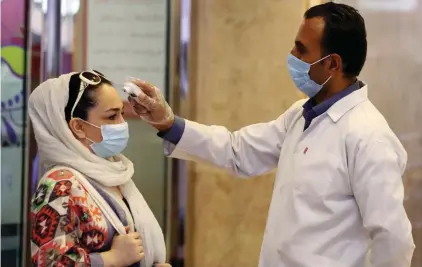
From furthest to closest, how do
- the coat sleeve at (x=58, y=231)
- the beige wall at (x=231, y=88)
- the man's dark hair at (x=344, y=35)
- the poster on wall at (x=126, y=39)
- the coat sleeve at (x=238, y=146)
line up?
the beige wall at (x=231, y=88), the poster on wall at (x=126, y=39), the coat sleeve at (x=238, y=146), the man's dark hair at (x=344, y=35), the coat sleeve at (x=58, y=231)

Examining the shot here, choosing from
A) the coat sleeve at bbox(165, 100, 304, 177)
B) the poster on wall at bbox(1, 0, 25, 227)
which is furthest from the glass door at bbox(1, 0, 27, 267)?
the coat sleeve at bbox(165, 100, 304, 177)

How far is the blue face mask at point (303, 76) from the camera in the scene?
1.90 metres

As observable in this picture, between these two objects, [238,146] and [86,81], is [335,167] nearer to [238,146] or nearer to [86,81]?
[238,146]

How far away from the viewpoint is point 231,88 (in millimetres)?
2748

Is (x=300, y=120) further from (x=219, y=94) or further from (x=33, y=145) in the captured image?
(x=33, y=145)

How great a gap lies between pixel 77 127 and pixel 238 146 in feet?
1.92

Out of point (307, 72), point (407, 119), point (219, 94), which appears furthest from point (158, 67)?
point (407, 119)

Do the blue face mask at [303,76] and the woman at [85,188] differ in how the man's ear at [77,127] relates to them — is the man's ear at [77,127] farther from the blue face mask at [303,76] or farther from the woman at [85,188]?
the blue face mask at [303,76]

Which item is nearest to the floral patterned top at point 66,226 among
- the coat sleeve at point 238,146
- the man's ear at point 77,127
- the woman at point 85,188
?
the woman at point 85,188

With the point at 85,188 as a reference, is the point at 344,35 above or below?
above

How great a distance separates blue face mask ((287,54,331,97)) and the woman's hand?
695 mm

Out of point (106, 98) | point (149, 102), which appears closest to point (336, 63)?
point (149, 102)

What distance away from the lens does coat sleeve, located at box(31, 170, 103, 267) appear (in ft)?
5.44

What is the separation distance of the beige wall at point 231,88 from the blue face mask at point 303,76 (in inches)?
32.1
